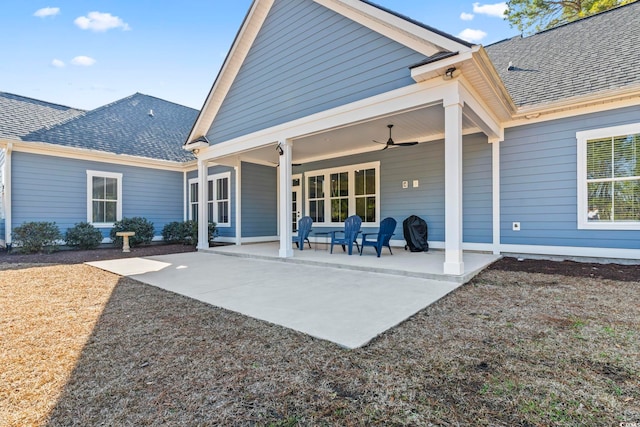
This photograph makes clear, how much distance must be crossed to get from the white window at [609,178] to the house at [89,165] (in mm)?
11110

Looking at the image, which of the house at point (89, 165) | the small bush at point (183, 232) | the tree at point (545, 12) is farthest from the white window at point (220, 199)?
the tree at point (545, 12)

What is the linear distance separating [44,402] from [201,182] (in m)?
7.85

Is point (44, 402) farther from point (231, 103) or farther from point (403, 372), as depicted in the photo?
point (231, 103)

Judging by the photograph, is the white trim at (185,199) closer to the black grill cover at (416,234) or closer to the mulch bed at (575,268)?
the black grill cover at (416,234)

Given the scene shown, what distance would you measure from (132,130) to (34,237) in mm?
5254

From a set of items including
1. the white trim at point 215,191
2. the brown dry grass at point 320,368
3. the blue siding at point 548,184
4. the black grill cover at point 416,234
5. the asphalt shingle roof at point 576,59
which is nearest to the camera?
the brown dry grass at point 320,368

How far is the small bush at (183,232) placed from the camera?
10195mm

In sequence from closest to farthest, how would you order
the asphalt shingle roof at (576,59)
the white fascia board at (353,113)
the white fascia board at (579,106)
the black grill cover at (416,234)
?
1. the white fascia board at (353,113)
2. the white fascia board at (579,106)
3. the asphalt shingle roof at (576,59)
4. the black grill cover at (416,234)

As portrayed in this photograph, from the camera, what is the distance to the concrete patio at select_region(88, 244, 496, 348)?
2.94 m

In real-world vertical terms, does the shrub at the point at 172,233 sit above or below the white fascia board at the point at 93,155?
below

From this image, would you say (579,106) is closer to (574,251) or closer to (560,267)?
(574,251)

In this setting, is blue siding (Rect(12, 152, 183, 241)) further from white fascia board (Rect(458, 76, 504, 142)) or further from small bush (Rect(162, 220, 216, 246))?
white fascia board (Rect(458, 76, 504, 142))

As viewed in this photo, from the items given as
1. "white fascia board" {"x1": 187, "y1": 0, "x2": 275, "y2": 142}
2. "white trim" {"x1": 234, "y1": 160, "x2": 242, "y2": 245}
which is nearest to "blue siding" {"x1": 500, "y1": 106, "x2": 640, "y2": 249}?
"white fascia board" {"x1": 187, "y1": 0, "x2": 275, "y2": 142}

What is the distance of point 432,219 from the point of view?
7.42m
